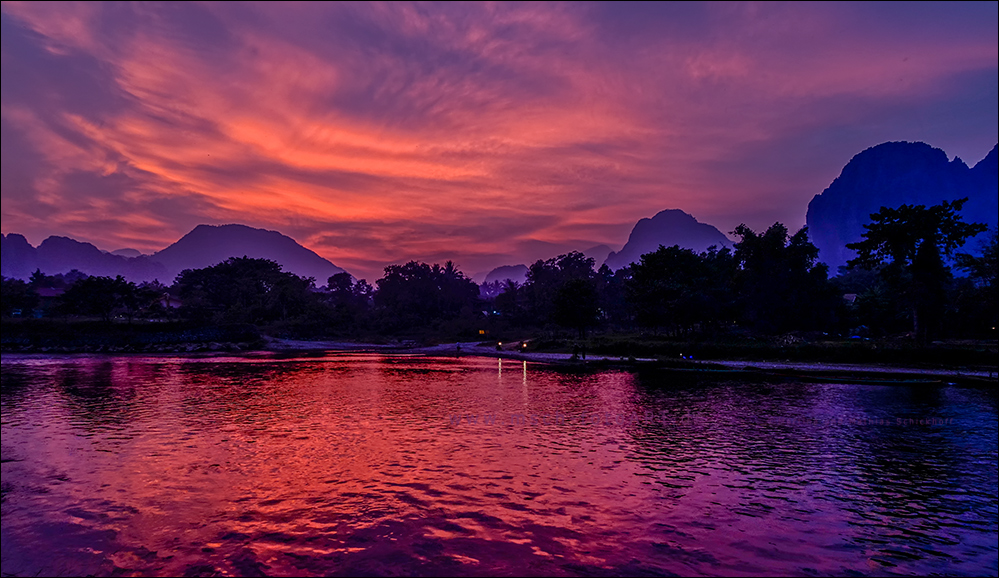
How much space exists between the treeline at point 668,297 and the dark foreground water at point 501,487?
92.5 ft

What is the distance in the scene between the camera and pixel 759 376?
46000 millimetres

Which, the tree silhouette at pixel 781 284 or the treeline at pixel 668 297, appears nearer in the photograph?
the treeline at pixel 668 297

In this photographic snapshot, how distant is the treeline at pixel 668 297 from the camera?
52.2 meters

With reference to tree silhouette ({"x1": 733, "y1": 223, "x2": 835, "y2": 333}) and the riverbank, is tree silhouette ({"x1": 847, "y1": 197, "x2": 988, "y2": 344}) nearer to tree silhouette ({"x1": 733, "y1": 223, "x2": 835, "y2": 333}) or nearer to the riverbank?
the riverbank

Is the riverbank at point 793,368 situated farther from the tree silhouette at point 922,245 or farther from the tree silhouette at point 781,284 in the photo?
the tree silhouette at point 781,284

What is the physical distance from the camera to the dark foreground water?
36.6ft

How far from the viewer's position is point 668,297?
66.2 meters

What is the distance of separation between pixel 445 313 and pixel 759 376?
10529cm

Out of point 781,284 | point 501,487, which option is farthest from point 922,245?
point 501,487

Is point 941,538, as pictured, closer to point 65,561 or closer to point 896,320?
point 65,561

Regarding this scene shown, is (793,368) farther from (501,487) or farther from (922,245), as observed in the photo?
(501,487)

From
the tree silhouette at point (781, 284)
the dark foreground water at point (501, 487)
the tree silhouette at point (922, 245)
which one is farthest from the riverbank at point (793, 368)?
the tree silhouette at point (781, 284)

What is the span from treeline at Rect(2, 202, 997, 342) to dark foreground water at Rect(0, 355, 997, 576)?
92.5 feet

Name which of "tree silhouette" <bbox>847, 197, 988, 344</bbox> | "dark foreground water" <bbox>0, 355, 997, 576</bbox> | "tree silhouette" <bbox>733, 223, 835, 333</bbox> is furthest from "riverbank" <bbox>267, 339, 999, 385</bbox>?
"tree silhouette" <bbox>733, 223, 835, 333</bbox>
